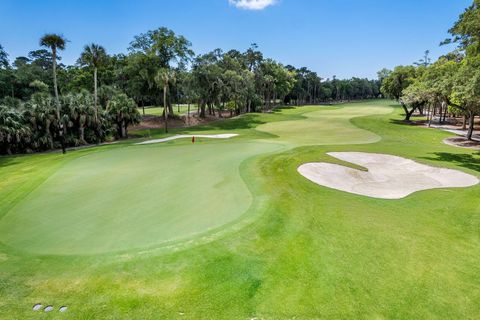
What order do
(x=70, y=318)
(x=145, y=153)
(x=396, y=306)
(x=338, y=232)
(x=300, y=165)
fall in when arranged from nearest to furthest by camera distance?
1. (x=70, y=318)
2. (x=396, y=306)
3. (x=338, y=232)
4. (x=300, y=165)
5. (x=145, y=153)

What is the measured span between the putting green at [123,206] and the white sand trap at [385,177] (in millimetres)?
4432

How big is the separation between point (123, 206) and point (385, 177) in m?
13.2

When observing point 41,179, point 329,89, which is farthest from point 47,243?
point 329,89

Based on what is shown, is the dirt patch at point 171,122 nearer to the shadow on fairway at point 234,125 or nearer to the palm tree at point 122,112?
the shadow on fairway at point 234,125

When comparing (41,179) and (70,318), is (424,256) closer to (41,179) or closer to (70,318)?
(70,318)

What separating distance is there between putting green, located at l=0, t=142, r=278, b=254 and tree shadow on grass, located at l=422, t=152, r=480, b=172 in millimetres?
14607

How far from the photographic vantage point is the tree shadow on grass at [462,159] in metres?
18.8

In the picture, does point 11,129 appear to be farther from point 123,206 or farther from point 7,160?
point 123,206

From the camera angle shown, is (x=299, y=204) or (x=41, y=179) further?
(x=41, y=179)

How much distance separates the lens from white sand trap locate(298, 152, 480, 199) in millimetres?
13305

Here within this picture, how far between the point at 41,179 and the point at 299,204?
1165 centimetres

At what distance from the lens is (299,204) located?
10688mm

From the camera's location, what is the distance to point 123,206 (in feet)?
32.3

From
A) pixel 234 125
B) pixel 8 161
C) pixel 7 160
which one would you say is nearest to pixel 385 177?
pixel 8 161
